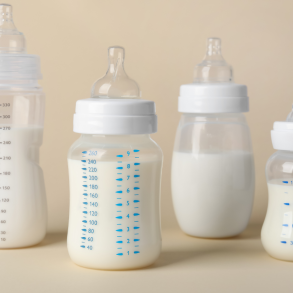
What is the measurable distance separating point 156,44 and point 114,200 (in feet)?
2.77

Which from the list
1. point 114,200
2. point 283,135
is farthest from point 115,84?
point 283,135

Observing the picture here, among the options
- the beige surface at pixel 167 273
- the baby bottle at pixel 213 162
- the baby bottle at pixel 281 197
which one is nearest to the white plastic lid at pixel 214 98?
the baby bottle at pixel 213 162

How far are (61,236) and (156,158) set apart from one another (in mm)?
392

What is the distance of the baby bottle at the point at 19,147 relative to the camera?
3.65 ft

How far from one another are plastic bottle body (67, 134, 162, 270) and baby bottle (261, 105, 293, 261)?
233mm

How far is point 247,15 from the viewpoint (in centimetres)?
167

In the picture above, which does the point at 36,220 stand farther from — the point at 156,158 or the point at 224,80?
the point at 224,80

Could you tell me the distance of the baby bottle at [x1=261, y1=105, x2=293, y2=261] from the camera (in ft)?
3.32

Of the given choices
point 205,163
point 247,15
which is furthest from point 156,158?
point 247,15

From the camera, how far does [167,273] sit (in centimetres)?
98

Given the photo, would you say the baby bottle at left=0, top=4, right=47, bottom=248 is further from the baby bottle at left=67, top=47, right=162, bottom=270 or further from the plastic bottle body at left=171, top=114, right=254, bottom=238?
the plastic bottle body at left=171, top=114, right=254, bottom=238

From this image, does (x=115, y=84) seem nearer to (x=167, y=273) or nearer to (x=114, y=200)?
(x=114, y=200)

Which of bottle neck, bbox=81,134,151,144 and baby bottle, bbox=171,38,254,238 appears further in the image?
baby bottle, bbox=171,38,254,238

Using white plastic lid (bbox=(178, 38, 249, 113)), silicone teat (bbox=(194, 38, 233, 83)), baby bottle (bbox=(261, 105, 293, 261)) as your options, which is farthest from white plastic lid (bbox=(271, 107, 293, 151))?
silicone teat (bbox=(194, 38, 233, 83))
